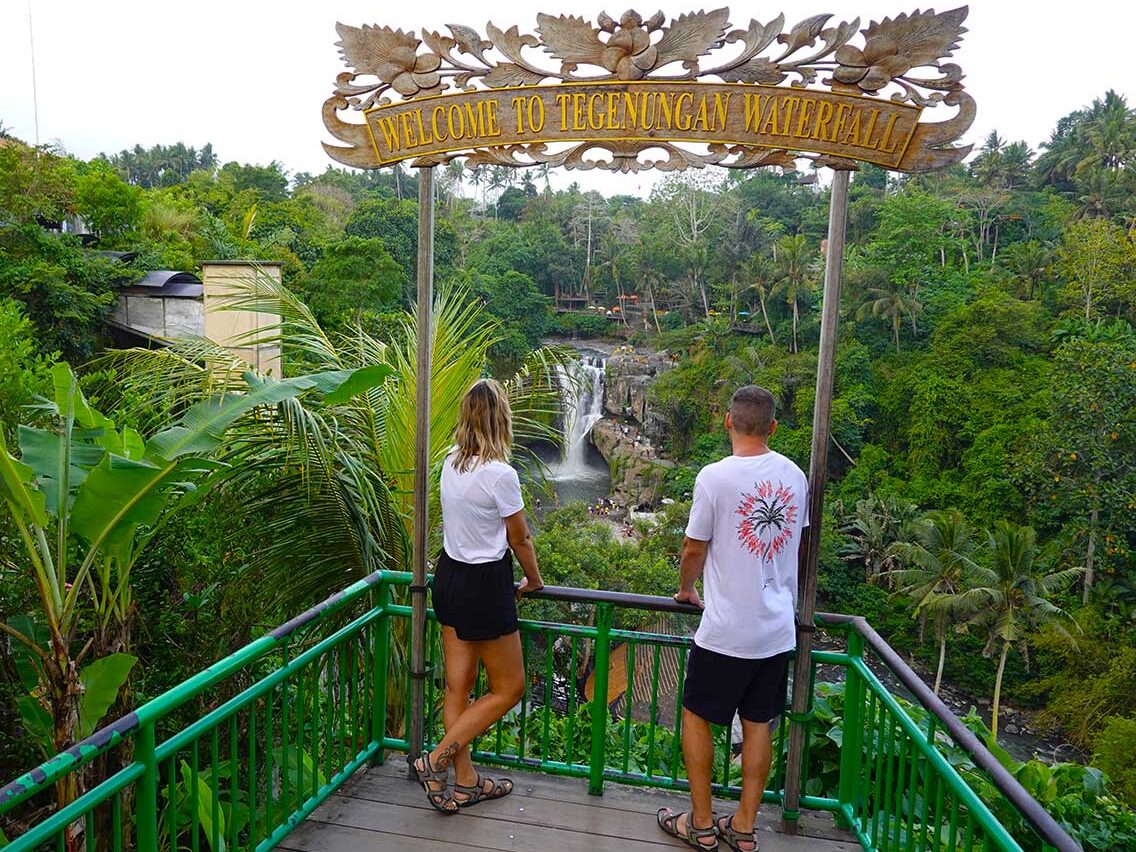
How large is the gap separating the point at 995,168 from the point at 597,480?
32.1m

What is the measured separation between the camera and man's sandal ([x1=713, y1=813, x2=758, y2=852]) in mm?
2977

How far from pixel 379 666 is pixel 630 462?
33.1m

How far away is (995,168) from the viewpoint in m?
49.5

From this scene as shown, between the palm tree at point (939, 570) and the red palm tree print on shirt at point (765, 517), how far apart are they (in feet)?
75.2

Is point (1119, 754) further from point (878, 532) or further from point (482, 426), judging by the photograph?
point (482, 426)

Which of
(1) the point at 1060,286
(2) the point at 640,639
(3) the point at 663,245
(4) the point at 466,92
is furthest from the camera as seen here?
(3) the point at 663,245

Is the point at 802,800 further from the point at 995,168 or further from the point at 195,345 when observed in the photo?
the point at 995,168

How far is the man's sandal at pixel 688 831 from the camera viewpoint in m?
2.97

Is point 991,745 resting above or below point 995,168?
below

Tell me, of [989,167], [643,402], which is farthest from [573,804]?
[989,167]

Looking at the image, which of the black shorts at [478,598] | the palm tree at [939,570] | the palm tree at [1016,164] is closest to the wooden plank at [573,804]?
the black shorts at [478,598]

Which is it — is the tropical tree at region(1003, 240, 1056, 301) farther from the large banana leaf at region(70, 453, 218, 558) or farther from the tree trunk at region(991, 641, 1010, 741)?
the large banana leaf at region(70, 453, 218, 558)

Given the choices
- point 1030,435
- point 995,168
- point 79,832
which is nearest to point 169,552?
point 79,832

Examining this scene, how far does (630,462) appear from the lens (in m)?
36.4
